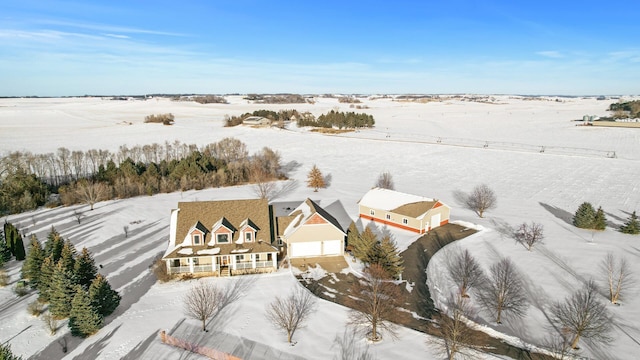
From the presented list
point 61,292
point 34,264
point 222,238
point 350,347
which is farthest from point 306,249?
point 34,264

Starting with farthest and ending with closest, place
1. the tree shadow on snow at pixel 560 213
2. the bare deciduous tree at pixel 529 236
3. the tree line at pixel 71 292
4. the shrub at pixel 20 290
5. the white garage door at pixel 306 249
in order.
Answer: the tree shadow on snow at pixel 560 213, the bare deciduous tree at pixel 529 236, the white garage door at pixel 306 249, the shrub at pixel 20 290, the tree line at pixel 71 292

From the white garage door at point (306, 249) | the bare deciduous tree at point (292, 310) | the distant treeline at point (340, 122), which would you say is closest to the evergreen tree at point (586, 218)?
the white garage door at point (306, 249)

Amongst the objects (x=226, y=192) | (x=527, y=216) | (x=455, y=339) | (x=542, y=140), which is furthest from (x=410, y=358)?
(x=542, y=140)

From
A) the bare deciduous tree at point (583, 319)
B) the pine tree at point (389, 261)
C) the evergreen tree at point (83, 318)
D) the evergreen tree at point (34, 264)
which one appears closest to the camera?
the bare deciduous tree at point (583, 319)

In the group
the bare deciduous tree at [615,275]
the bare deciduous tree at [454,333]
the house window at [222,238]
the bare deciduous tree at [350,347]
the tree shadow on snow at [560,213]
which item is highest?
the house window at [222,238]

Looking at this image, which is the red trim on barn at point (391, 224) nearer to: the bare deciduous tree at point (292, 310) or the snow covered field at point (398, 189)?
the snow covered field at point (398, 189)

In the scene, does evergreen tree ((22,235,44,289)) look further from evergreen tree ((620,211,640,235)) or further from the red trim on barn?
evergreen tree ((620,211,640,235))

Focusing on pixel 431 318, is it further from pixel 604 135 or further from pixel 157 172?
pixel 604 135

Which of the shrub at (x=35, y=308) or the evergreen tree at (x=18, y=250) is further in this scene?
the evergreen tree at (x=18, y=250)

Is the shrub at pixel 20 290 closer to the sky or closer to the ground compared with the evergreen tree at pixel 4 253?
closer to the ground

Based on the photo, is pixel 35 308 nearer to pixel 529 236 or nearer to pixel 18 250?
pixel 18 250
